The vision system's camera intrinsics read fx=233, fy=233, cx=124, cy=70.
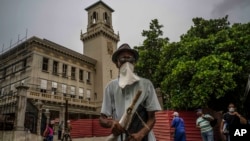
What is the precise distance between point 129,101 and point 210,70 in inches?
438

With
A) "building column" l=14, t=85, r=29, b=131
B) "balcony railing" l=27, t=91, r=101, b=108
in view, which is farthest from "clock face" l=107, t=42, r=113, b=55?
"building column" l=14, t=85, r=29, b=131

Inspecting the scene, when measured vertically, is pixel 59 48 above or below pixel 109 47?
below

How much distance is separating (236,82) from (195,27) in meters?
6.19

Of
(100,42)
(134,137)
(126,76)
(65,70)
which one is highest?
(100,42)

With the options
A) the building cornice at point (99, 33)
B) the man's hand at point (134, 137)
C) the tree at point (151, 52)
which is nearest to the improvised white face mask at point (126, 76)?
the man's hand at point (134, 137)

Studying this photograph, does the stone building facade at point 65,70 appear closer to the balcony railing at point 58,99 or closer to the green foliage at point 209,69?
the balcony railing at point 58,99

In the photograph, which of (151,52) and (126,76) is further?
(151,52)

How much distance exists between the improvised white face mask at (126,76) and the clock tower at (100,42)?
34162 mm

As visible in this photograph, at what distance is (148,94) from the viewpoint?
2.30m

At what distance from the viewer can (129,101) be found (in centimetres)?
221

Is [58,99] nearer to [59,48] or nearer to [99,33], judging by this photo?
[59,48]

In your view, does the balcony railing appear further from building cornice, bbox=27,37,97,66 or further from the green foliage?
the green foliage

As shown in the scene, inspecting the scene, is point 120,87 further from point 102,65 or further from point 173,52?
point 102,65

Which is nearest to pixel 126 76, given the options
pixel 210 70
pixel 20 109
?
pixel 210 70
